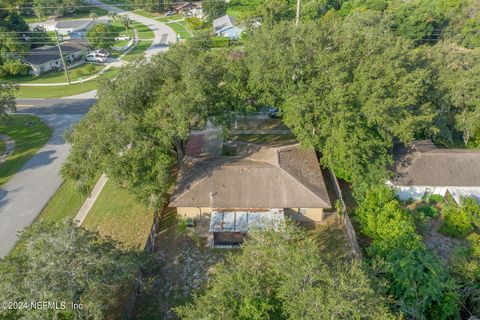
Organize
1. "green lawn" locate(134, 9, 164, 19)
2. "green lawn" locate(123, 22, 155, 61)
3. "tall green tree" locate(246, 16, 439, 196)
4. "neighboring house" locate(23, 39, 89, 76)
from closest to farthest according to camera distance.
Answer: "tall green tree" locate(246, 16, 439, 196), "neighboring house" locate(23, 39, 89, 76), "green lawn" locate(123, 22, 155, 61), "green lawn" locate(134, 9, 164, 19)

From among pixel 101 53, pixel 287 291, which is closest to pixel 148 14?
pixel 101 53

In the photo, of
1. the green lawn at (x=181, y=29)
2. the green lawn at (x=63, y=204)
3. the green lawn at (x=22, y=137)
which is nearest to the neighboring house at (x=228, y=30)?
the green lawn at (x=181, y=29)

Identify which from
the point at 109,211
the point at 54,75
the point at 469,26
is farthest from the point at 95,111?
the point at 469,26

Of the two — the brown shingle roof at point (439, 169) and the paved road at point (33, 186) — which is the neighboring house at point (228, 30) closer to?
the paved road at point (33, 186)

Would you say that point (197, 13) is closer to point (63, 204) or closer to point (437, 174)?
point (63, 204)

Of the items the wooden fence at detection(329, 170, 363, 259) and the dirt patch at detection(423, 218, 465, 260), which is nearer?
the wooden fence at detection(329, 170, 363, 259)

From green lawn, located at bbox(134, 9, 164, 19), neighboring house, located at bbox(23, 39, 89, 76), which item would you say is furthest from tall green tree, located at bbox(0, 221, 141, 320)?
green lawn, located at bbox(134, 9, 164, 19)

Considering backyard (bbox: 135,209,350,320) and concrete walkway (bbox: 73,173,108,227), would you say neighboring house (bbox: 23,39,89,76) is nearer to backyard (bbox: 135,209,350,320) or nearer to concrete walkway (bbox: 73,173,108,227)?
concrete walkway (bbox: 73,173,108,227)
